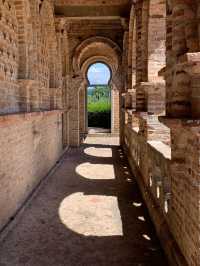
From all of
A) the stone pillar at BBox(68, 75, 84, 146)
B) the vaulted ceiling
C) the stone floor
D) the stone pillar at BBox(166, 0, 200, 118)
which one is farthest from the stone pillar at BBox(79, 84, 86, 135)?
the stone pillar at BBox(166, 0, 200, 118)

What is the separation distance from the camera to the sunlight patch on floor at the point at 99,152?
1575 cm

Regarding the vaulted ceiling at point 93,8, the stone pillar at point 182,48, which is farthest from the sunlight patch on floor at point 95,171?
the stone pillar at point 182,48

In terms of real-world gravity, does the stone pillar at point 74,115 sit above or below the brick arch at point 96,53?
below

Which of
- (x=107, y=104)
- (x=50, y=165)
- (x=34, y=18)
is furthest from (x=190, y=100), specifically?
(x=107, y=104)

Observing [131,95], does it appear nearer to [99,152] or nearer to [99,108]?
[99,152]

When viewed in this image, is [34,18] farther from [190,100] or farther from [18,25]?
[190,100]

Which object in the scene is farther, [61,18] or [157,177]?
[61,18]

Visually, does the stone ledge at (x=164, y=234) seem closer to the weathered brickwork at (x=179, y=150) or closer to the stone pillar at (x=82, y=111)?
the weathered brickwork at (x=179, y=150)

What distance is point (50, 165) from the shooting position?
12.2m

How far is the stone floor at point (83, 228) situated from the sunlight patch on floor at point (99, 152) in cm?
477

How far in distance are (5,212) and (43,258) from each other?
1.63 m

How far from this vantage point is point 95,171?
12078mm

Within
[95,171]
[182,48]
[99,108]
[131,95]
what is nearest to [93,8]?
[131,95]

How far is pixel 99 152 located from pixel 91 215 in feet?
30.9
